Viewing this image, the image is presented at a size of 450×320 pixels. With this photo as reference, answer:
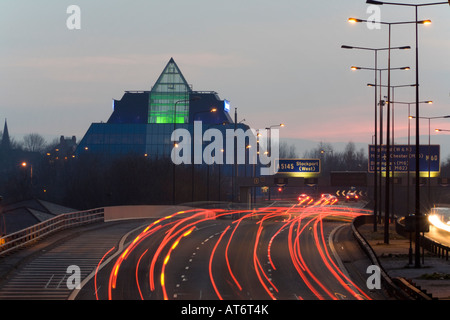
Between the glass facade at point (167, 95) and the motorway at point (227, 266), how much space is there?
101 m

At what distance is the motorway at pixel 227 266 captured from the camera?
27.2 m

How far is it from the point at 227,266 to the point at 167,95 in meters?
127

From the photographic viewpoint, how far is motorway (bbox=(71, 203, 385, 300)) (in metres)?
27.2

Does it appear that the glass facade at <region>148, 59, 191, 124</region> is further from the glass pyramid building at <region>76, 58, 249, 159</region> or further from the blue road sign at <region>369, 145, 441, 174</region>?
the blue road sign at <region>369, 145, 441, 174</region>

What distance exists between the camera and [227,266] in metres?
35.5

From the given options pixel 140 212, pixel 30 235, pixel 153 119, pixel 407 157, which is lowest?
pixel 140 212

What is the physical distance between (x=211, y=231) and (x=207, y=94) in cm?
11677

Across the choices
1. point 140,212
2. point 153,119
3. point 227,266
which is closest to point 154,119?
point 153,119

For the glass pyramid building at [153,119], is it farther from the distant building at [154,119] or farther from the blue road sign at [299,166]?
the blue road sign at [299,166]

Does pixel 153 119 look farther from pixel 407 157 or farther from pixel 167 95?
pixel 407 157

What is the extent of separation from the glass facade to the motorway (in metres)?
101

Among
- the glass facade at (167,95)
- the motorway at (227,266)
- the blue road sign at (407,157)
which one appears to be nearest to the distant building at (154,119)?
the glass facade at (167,95)

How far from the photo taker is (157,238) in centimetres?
4734
